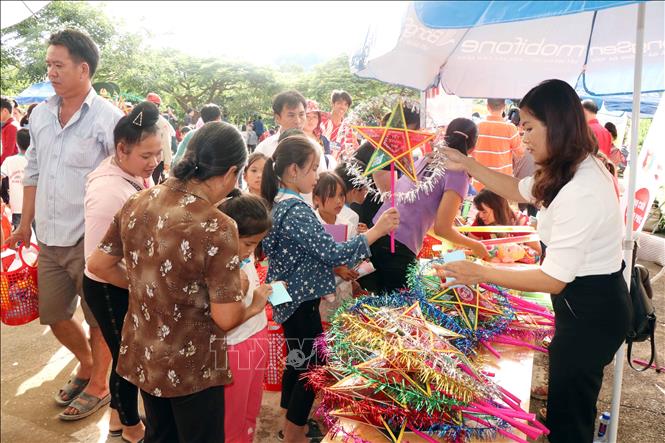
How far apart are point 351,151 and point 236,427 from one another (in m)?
1.33

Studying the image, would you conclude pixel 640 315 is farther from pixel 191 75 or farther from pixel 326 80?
pixel 191 75

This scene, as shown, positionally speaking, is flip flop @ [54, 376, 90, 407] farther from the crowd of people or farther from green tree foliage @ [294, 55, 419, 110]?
green tree foliage @ [294, 55, 419, 110]

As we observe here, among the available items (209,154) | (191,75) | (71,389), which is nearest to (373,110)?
(209,154)

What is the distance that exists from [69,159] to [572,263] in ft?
8.02

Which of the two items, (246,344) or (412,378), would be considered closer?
(412,378)

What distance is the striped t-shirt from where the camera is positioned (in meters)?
5.32

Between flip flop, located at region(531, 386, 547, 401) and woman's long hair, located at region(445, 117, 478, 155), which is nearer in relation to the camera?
woman's long hair, located at region(445, 117, 478, 155)

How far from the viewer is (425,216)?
105 inches

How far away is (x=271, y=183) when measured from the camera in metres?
2.26

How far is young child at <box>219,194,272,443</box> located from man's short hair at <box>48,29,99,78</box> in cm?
133

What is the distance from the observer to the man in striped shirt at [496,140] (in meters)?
5.32

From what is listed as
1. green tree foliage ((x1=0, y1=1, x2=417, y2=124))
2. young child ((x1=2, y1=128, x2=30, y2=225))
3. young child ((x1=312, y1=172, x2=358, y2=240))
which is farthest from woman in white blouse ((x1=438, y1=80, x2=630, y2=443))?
green tree foliage ((x1=0, y1=1, x2=417, y2=124))

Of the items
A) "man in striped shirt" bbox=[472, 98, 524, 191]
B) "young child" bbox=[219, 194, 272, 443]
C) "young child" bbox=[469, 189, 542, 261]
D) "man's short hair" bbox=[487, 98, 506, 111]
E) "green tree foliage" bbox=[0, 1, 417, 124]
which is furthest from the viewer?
"green tree foliage" bbox=[0, 1, 417, 124]

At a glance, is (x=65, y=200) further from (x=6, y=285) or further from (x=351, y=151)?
(x=351, y=151)
